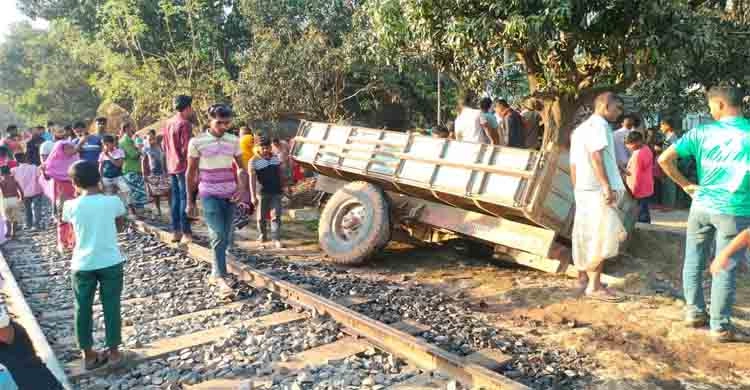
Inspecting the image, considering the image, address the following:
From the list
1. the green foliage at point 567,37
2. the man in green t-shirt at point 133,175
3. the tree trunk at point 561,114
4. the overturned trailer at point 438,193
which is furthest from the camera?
the man in green t-shirt at point 133,175

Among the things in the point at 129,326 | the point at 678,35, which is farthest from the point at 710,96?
the point at 129,326

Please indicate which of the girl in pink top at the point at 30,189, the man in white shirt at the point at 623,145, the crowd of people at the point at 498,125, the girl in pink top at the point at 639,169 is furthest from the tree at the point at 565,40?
the girl in pink top at the point at 30,189

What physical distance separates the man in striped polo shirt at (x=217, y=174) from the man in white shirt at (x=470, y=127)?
13.5ft

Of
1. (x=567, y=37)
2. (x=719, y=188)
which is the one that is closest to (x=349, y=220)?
(x=567, y=37)

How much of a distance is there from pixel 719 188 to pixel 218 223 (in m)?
4.54

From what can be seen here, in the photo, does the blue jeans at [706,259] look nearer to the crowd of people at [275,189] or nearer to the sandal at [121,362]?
→ the crowd of people at [275,189]

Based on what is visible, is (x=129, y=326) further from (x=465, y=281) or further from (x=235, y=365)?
(x=465, y=281)

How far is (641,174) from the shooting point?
25.1ft

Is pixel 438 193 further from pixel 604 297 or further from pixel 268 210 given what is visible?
pixel 268 210

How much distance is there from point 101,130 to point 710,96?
858 centimetres

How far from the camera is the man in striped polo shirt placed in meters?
5.94

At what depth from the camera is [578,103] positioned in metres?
8.70

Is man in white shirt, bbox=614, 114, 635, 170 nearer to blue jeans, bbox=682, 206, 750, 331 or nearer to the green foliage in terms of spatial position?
the green foliage

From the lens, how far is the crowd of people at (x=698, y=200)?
4566mm
